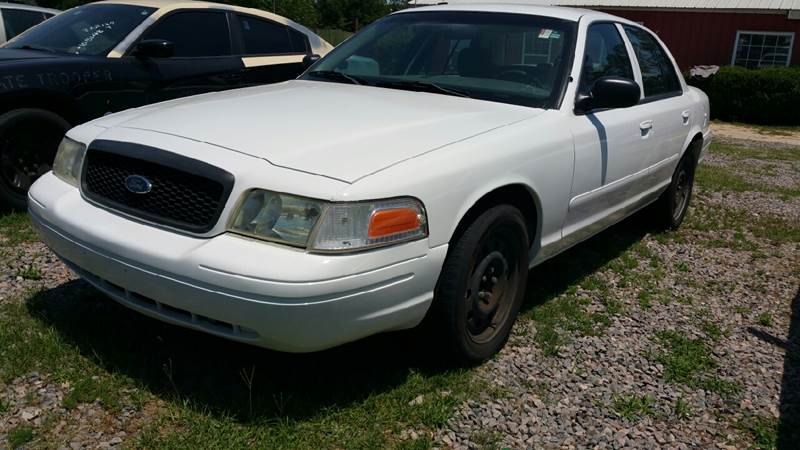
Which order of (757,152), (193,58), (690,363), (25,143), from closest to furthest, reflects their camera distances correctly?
(690,363) < (25,143) < (193,58) < (757,152)

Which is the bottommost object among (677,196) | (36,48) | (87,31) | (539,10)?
(677,196)

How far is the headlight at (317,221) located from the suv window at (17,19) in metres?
9.06

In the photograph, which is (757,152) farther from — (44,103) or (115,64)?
(44,103)

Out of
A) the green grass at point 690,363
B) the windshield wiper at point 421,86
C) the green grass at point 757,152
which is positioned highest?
the windshield wiper at point 421,86

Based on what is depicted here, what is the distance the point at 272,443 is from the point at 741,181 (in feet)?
24.6

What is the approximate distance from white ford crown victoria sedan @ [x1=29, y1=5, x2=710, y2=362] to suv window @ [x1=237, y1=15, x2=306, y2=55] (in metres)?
2.40

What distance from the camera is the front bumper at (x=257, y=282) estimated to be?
7.74 feet

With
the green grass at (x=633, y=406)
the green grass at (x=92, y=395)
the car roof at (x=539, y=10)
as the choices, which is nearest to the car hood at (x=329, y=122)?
the car roof at (x=539, y=10)

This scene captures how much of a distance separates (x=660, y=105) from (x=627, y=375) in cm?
211

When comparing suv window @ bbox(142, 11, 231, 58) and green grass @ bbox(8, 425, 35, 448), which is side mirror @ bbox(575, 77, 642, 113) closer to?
green grass @ bbox(8, 425, 35, 448)

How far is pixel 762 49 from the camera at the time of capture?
18.3m

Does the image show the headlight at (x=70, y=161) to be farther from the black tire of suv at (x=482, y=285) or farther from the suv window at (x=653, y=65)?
the suv window at (x=653, y=65)

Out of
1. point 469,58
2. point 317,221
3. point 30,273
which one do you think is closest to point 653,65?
point 469,58

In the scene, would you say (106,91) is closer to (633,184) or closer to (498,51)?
(498,51)
